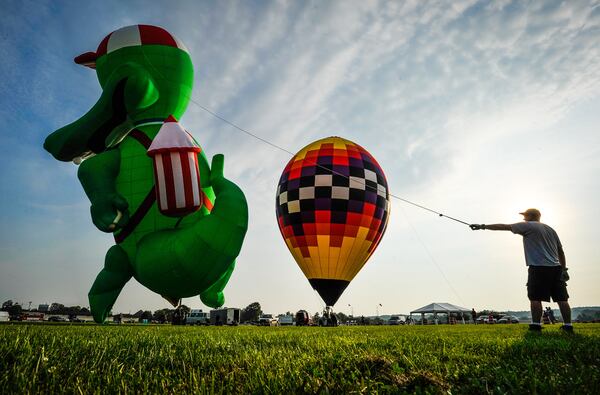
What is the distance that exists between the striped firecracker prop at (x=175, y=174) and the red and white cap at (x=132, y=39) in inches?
91.2

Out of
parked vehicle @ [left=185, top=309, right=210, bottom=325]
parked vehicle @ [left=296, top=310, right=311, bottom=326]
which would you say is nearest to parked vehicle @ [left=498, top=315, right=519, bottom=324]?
parked vehicle @ [left=296, top=310, right=311, bottom=326]

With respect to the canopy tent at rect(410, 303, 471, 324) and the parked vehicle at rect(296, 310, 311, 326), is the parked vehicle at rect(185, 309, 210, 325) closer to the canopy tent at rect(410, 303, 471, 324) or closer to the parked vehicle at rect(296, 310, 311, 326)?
the parked vehicle at rect(296, 310, 311, 326)

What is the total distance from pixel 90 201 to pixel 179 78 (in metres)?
2.46

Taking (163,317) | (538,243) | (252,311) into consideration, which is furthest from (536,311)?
(252,311)

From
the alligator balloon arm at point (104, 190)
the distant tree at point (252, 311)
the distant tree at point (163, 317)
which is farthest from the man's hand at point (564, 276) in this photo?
the distant tree at point (252, 311)

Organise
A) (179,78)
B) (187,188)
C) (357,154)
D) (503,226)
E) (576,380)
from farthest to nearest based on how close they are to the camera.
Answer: (357,154), (179,78), (503,226), (187,188), (576,380)

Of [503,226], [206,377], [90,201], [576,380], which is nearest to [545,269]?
[503,226]

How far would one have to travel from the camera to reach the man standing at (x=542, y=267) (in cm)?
592

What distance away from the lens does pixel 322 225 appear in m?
14.9

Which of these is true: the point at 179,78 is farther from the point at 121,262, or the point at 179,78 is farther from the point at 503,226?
the point at 503,226

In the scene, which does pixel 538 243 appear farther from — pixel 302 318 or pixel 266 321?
pixel 266 321

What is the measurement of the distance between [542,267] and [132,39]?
290 inches

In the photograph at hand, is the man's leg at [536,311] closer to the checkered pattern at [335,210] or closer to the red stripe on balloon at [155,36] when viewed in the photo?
the red stripe on balloon at [155,36]

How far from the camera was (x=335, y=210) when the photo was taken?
14.8 m
